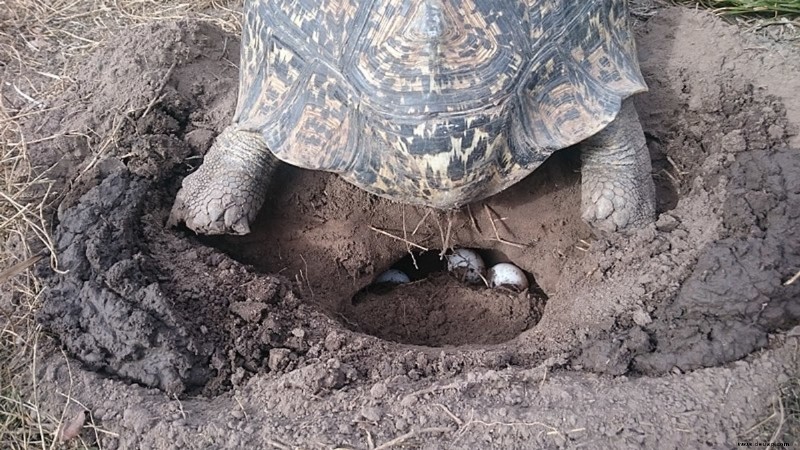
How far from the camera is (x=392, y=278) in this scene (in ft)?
12.9

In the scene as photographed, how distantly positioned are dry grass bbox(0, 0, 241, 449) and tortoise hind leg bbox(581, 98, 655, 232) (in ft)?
7.70

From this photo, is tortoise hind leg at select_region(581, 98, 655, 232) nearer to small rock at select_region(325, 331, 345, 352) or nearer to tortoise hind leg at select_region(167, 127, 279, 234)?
small rock at select_region(325, 331, 345, 352)

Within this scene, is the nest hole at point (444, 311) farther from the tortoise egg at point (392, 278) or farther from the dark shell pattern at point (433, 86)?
the dark shell pattern at point (433, 86)

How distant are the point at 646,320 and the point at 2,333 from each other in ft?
8.81

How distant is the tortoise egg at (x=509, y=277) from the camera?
3752 millimetres

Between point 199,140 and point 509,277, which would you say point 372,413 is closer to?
point 509,277

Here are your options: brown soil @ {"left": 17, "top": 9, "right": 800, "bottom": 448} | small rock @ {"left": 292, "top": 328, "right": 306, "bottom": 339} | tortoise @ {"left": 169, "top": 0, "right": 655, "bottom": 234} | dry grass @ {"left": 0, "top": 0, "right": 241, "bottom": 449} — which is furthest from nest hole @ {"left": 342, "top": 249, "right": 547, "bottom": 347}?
dry grass @ {"left": 0, "top": 0, "right": 241, "bottom": 449}

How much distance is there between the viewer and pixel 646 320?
9.16 ft

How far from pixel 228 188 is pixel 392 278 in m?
1.06

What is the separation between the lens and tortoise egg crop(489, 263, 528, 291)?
12.3 feet

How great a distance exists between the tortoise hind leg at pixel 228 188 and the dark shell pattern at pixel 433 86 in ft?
0.98

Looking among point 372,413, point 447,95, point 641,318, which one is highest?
point 447,95

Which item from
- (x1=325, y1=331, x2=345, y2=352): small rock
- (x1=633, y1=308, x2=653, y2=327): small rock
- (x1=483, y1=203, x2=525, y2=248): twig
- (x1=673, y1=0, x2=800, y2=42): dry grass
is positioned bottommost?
(x1=325, y1=331, x2=345, y2=352): small rock

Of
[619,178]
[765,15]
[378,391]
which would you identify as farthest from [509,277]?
[765,15]
